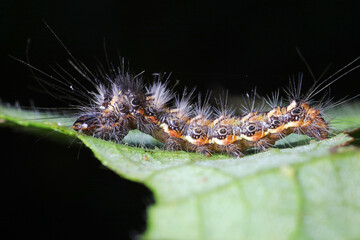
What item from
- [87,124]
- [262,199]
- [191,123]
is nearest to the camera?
[262,199]

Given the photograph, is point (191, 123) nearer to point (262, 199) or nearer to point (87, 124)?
point (87, 124)

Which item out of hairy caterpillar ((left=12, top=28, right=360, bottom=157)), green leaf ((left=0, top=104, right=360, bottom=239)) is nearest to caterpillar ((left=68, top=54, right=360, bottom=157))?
hairy caterpillar ((left=12, top=28, right=360, bottom=157))

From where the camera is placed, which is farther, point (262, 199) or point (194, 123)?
point (194, 123)

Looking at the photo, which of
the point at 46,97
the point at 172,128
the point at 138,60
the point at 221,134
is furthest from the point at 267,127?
the point at 46,97

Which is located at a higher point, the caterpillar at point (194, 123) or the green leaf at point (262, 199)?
the caterpillar at point (194, 123)

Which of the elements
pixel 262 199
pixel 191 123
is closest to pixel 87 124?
pixel 191 123

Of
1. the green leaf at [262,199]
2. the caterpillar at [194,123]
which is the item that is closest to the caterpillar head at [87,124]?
the caterpillar at [194,123]

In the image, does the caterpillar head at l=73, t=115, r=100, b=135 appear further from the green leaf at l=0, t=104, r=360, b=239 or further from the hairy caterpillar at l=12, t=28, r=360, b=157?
the green leaf at l=0, t=104, r=360, b=239

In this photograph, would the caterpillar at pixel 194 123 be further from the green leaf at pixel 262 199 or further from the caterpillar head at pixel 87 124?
the green leaf at pixel 262 199

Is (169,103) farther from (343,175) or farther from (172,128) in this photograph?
(343,175)
